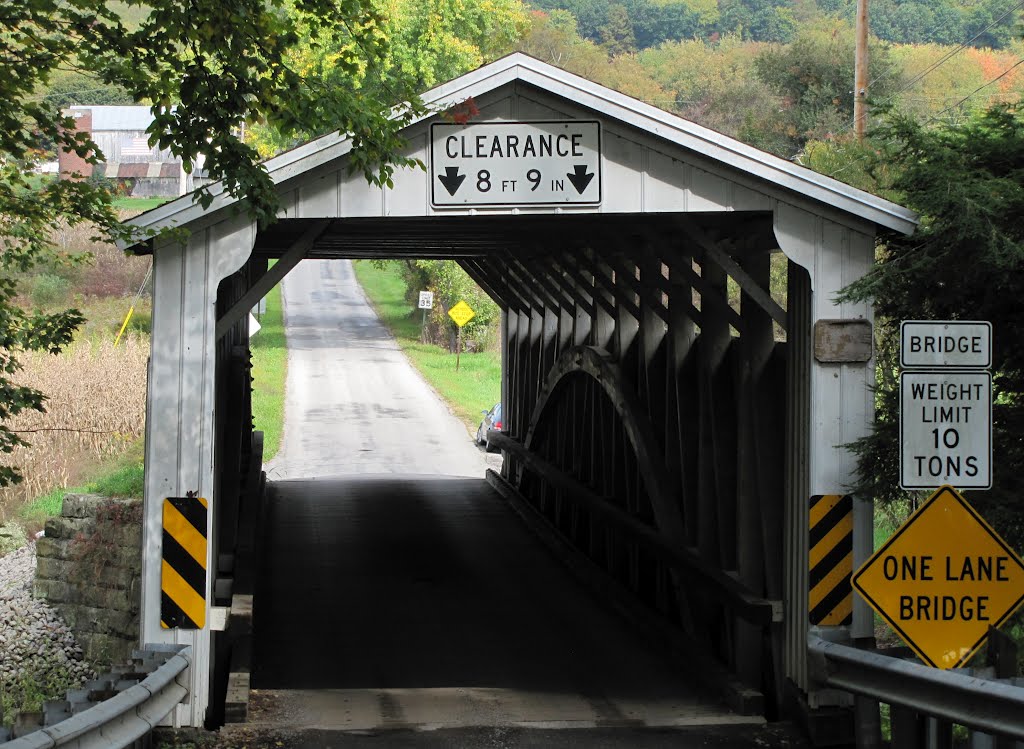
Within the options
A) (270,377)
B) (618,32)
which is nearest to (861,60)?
(270,377)

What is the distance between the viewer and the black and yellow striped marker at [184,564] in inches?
304

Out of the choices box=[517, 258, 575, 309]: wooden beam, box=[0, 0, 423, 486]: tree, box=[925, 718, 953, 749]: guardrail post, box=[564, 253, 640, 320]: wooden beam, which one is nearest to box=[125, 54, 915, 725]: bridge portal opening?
box=[0, 0, 423, 486]: tree

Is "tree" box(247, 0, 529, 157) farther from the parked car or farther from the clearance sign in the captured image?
the clearance sign

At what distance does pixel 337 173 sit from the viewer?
25.8ft

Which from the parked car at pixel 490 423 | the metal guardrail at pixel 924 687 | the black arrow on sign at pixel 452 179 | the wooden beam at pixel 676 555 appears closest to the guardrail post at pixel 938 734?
the metal guardrail at pixel 924 687

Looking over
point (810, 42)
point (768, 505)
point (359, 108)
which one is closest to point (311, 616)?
point (768, 505)

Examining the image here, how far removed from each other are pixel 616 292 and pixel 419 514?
22.0 ft

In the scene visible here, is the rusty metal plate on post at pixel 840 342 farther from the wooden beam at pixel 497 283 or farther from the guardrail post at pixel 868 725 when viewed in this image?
the wooden beam at pixel 497 283

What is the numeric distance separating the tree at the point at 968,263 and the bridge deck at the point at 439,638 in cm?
244

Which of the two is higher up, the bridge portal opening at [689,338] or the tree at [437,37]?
the tree at [437,37]

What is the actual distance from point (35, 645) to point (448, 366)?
101ft

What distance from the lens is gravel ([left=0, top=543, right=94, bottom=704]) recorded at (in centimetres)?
1295

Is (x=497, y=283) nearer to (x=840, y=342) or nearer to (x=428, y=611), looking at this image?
(x=428, y=611)

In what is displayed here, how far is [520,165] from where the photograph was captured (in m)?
7.99
